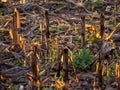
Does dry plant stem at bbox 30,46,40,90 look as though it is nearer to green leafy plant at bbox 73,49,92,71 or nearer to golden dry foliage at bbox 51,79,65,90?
golden dry foliage at bbox 51,79,65,90

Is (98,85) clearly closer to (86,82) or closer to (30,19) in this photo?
(86,82)

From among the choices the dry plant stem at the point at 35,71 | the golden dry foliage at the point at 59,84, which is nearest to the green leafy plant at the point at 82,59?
the golden dry foliage at the point at 59,84

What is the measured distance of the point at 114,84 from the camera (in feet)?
12.3

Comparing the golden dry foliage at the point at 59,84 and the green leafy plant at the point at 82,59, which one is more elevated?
the green leafy plant at the point at 82,59

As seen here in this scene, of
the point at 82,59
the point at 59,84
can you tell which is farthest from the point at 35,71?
the point at 82,59

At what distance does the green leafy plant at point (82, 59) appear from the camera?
4086 millimetres

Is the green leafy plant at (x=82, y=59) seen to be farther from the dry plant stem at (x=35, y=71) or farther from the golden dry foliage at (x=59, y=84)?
the dry plant stem at (x=35, y=71)

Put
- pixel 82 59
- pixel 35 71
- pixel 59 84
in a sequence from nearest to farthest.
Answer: pixel 35 71
pixel 59 84
pixel 82 59

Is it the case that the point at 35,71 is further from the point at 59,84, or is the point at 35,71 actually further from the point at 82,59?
the point at 82,59

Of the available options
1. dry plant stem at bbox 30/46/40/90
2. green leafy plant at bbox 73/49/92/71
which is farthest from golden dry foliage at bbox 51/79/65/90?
green leafy plant at bbox 73/49/92/71

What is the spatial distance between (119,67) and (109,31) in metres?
1.36

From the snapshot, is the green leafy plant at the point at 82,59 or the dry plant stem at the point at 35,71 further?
the green leafy plant at the point at 82,59

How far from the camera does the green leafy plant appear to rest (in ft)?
13.4

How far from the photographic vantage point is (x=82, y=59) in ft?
13.6
